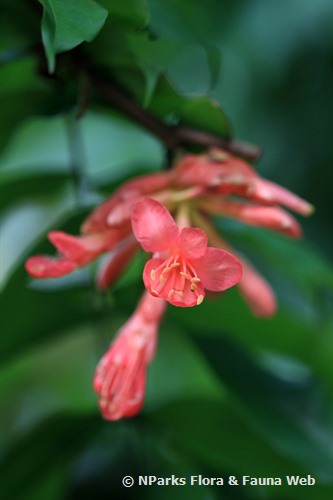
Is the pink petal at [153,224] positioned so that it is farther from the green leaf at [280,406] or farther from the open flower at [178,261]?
the green leaf at [280,406]

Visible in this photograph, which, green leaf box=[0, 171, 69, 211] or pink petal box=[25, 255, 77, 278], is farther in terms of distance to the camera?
green leaf box=[0, 171, 69, 211]

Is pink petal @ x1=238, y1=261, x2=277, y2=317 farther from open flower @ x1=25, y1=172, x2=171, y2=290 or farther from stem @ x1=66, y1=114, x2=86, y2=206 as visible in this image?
stem @ x1=66, y1=114, x2=86, y2=206

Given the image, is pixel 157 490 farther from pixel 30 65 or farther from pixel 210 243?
pixel 30 65

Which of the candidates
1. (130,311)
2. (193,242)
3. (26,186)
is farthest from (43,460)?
(193,242)

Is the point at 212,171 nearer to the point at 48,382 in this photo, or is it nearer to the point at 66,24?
the point at 66,24

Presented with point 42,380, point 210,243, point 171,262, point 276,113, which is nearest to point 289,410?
point 210,243

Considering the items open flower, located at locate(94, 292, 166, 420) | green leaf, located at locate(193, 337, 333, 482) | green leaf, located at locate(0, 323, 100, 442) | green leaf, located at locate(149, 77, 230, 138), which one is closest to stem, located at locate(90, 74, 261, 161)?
green leaf, located at locate(149, 77, 230, 138)

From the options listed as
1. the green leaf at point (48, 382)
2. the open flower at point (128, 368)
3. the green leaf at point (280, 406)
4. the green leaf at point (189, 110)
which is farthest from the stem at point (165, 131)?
the green leaf at point (48, 382)

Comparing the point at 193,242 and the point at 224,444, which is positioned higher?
the point at 193,242
